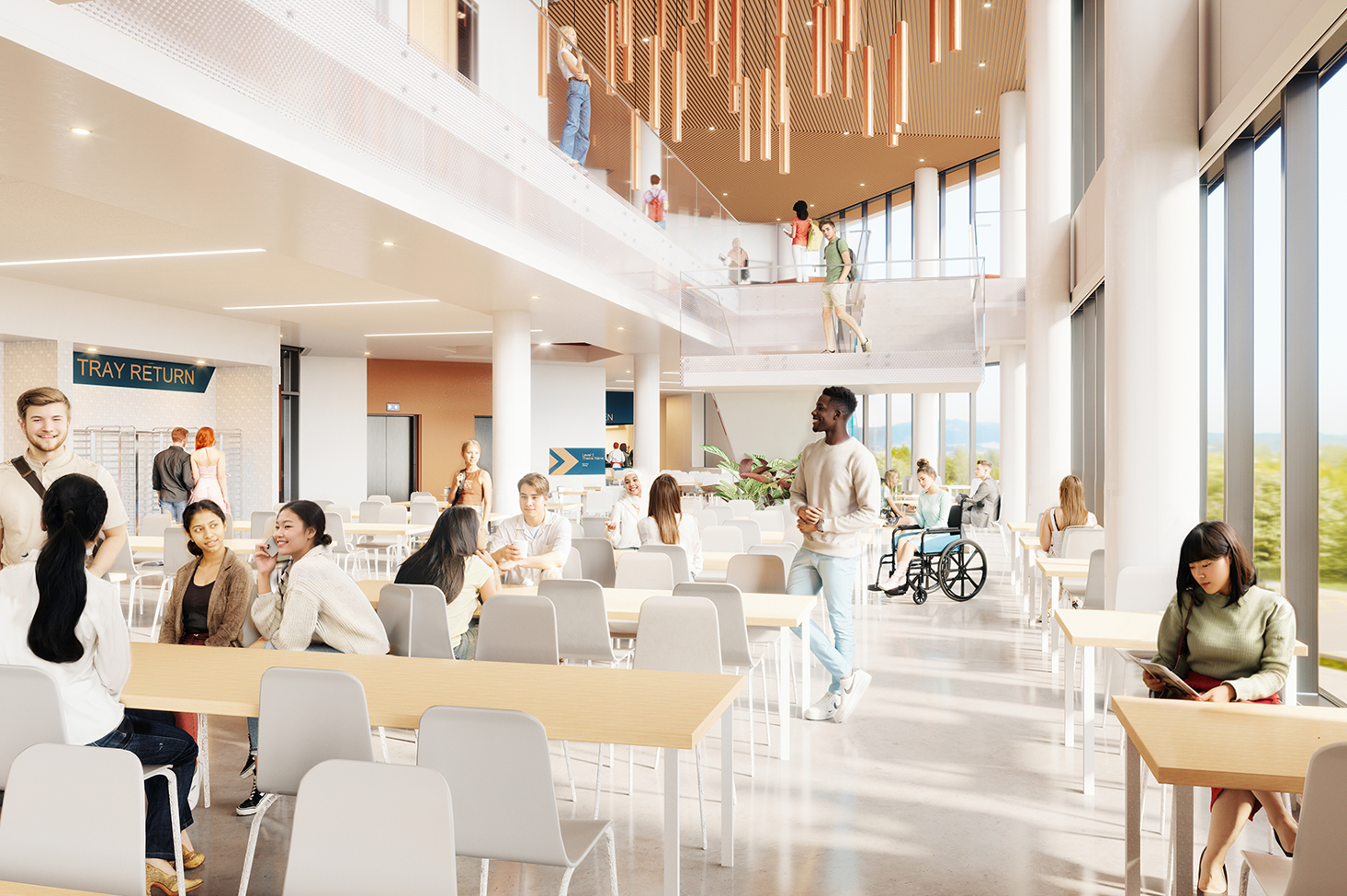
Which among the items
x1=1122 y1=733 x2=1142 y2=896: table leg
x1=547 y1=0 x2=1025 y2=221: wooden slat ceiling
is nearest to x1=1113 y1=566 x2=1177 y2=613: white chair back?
x1=1122 y1=733 x2=1142 y2=896: table leg

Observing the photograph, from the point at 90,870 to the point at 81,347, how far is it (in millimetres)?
11775

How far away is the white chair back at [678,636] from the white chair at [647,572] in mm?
1405

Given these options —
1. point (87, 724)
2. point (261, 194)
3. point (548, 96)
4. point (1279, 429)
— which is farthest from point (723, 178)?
point (87, 724)

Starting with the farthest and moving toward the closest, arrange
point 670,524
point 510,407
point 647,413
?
point 647,413
point 510,407
point 670,524

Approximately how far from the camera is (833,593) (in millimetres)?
5152

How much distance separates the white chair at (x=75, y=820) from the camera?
6.37 ft

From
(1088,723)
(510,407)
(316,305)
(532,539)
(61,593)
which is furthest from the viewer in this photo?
(316,305)

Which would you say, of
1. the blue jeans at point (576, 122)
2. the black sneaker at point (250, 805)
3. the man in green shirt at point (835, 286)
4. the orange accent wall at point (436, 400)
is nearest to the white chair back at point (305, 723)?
the black sneaker at point (250, 805)

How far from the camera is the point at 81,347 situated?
11766 millimetres

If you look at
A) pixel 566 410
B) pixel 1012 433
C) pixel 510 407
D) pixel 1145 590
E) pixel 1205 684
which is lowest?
pixel 1205 684

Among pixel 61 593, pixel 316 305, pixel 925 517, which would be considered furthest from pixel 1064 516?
pixel 316 305

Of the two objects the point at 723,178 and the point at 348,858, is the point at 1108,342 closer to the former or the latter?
the point at 348,858

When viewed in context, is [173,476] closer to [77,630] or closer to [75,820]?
[77,630]

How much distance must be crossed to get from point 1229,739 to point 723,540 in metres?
5.23
